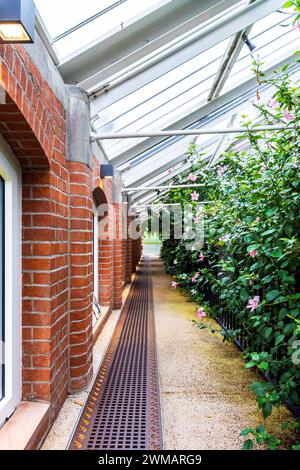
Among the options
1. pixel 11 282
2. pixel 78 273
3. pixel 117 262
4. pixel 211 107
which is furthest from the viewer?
pixel 117 262

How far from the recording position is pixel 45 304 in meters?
2.03

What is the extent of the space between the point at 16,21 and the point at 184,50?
207 centimetres

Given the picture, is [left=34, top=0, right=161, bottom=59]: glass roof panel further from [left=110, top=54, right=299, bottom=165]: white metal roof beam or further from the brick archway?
the brick archway

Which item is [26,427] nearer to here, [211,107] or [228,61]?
[228,61]

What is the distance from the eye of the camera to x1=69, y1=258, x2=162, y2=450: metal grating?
6.41 feet

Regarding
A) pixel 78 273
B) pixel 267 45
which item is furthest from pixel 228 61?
pixel 78 273

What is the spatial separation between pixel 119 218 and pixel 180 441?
14.7 feet

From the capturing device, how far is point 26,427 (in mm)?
1783

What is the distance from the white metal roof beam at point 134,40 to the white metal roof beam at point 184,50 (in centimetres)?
26

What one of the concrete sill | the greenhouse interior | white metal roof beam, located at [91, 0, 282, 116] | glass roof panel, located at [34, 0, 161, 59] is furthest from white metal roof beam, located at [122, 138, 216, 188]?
the concrete sill

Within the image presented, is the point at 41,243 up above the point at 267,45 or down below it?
below

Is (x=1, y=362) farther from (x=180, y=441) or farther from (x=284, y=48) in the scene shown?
(x=284, y=48)

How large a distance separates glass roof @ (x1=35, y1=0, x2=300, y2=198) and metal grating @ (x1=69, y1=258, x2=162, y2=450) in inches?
98.7

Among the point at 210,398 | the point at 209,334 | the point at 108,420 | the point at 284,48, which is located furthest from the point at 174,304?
the point at 284,48
